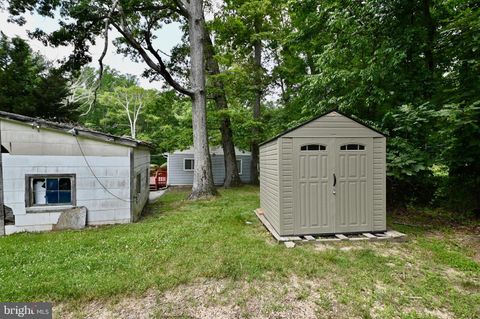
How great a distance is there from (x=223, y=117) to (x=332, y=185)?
8689 millimetres

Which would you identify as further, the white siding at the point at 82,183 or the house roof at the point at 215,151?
the house roof at the point at 215,151

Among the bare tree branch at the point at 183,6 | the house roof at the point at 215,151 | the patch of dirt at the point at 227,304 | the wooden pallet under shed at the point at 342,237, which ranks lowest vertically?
the patch of dirt at the point at 227,304

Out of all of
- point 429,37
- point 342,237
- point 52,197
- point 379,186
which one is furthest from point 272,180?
point 429,37

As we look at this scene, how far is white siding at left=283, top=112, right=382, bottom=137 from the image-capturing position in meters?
4.61

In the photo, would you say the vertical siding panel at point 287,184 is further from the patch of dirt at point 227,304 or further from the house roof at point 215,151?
the house roof at point 215,151

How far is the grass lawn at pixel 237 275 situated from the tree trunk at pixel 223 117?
27.7 ft

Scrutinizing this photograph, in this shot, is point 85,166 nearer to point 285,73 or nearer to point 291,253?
point 291,253

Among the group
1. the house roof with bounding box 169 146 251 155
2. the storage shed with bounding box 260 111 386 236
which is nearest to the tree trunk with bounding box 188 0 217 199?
the storage shed with bounding box 260 111 386 236

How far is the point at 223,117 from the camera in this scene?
12469 millimetres

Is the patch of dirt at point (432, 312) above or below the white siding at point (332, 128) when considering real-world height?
below

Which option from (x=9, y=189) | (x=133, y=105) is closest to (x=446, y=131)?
(x=9, y=189)

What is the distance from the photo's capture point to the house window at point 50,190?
5.31 m

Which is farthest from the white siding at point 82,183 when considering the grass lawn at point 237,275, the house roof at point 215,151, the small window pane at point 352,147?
the house roof at point 215,151

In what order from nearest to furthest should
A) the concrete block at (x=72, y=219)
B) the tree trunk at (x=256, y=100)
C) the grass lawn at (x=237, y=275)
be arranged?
the grass lawn at (x=237, y=275) < the concrete block at (x=72, y=219) < the tree trunk at (x=256, y=100)
